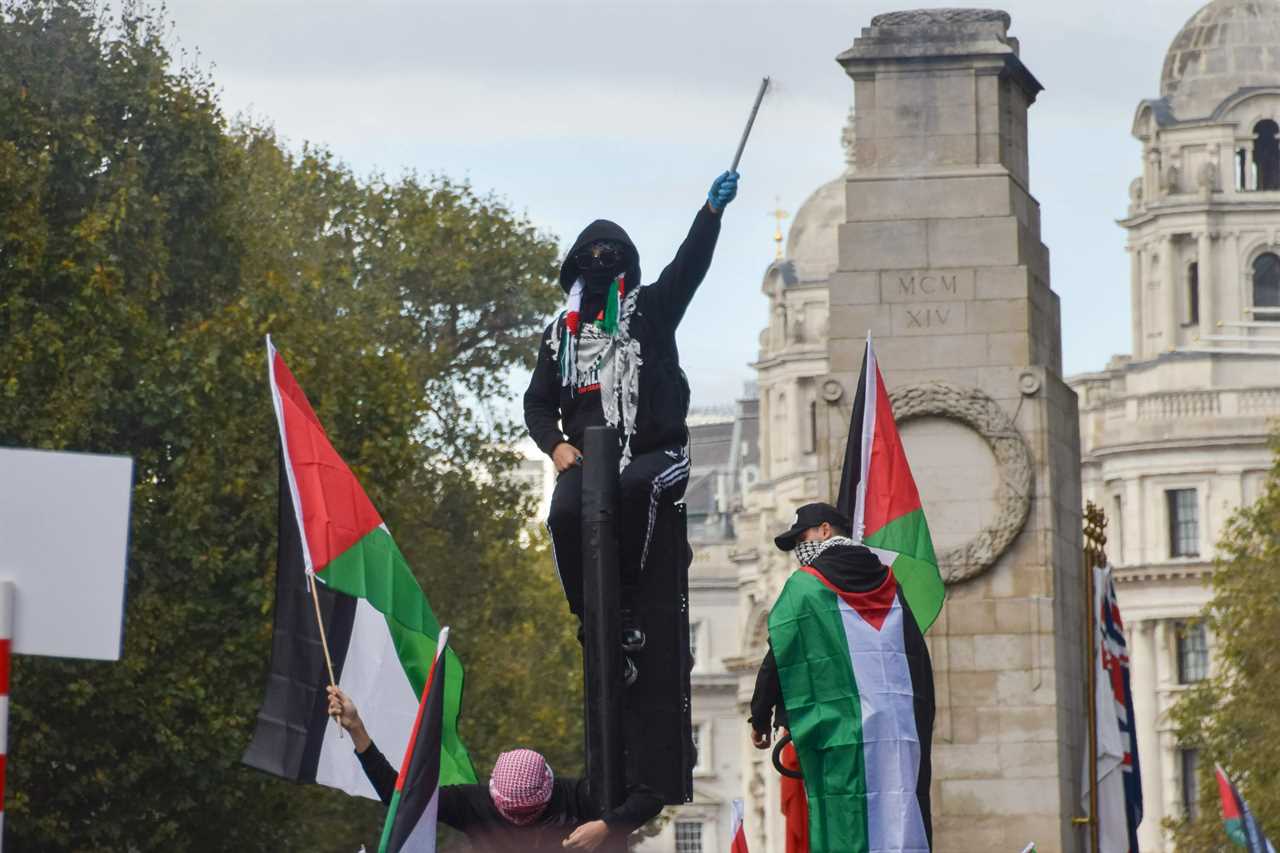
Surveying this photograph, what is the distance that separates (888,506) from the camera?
72.2 feet

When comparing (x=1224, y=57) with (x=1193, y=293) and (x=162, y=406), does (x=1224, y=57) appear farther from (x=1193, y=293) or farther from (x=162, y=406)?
(x=162, y=406)

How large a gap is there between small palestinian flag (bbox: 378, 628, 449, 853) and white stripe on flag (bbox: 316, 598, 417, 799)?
14.4ft

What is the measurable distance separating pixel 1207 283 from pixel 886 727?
351ft

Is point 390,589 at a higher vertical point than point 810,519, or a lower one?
higher

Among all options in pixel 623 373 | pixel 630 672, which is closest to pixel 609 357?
pixel 623 373

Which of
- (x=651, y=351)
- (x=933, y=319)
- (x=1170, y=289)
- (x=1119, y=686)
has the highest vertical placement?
(x=1170, y=289)

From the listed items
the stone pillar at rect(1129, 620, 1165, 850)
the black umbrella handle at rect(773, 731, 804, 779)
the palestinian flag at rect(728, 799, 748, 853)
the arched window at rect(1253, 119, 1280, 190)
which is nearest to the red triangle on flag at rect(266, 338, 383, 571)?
the black umbrella handle at rect(773, 731, 804, 779)

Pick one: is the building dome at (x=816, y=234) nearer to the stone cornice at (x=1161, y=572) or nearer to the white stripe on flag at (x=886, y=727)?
the stone cornice at (x=1161, y=572)

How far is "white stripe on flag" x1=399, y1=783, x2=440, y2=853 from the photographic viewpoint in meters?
12.6

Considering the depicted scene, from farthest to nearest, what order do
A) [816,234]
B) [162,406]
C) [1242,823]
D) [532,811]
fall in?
[816,234] < [162,406] < [1242,823] < [532,811]

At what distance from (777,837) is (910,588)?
104486 millimetres

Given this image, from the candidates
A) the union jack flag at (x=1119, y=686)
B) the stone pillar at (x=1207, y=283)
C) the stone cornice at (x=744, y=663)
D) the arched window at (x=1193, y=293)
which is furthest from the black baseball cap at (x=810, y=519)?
the stone cornice at (x=744, y=663)

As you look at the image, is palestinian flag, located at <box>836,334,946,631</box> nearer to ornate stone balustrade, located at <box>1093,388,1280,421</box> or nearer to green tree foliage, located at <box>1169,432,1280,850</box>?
green tree foliage, located at <box>1169,432,1280,850</box>

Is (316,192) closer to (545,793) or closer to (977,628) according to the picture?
(977,628)
